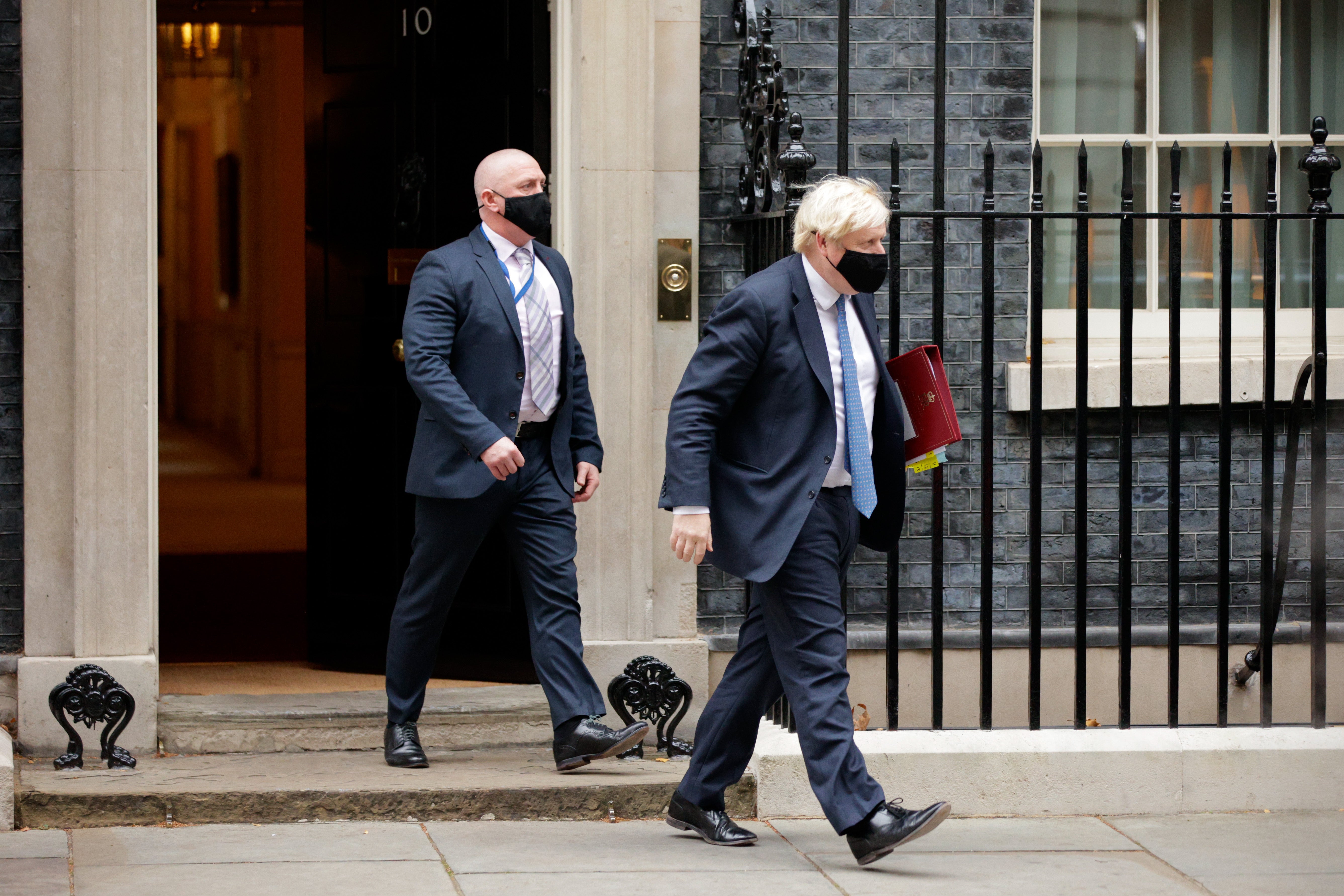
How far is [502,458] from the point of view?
500cm

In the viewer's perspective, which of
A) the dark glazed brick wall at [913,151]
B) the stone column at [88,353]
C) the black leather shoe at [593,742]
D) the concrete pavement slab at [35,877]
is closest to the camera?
the concrete pavement slab at [35,877]

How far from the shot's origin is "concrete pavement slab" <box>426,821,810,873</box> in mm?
4715

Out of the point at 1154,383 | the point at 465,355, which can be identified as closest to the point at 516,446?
the point at 465,355

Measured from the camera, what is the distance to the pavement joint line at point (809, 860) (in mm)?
4492

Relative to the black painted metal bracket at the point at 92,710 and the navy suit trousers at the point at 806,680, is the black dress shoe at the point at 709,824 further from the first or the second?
the black painted metal bracket at the point at 92,710

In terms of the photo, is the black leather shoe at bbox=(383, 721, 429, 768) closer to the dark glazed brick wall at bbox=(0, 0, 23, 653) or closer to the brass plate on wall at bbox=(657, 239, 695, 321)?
the dark glazed brick wall at bbox=(0, 0, 23, 653)

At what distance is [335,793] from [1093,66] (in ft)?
13.3

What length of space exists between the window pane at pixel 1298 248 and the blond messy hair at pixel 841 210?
117 inches

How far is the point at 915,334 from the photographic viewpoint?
6.38 m

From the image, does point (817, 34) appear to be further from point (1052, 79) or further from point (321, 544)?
point (321, 544)

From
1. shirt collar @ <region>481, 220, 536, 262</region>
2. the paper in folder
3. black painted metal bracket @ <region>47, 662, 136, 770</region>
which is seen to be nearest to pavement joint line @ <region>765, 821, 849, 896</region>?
the paper in folder

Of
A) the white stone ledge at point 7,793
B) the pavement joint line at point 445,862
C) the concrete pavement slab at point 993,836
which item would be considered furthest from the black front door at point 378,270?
the white stone ledge at point 7,793

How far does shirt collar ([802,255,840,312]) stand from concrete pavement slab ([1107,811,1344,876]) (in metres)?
1.85

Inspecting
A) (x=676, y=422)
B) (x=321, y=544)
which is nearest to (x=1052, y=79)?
(x=676, y=422)
